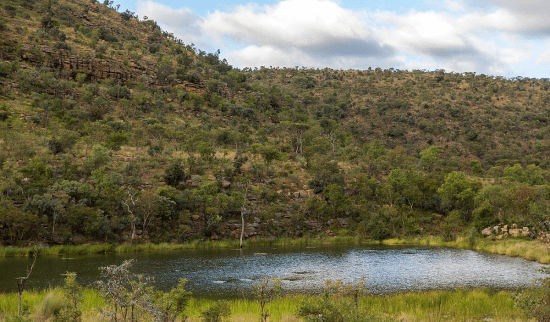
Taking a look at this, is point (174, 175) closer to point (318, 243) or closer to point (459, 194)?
point (318, 243)

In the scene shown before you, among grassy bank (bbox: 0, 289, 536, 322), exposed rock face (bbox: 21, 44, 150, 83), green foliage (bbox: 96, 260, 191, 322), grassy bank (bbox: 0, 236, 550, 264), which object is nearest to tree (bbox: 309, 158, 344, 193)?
grassy bank (bbox: 0, 236, 550, 264)

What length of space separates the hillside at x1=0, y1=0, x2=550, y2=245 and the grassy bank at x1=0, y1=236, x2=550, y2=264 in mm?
A: 1907

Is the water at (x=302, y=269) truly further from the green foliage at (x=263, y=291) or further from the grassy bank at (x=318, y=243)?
the green foliage at (x=263, y=291)

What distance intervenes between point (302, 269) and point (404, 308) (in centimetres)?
1428

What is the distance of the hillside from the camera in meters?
43.9

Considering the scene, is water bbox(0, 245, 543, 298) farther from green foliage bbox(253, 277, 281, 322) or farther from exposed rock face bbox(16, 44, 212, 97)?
exposed rock face bbox(16, 44, 212, 97)

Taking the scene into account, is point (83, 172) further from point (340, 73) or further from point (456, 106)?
point (340, 73)

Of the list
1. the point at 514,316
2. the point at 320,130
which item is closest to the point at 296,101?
the point at 320,130

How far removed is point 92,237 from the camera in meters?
40.9

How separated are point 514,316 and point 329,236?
39192 mm

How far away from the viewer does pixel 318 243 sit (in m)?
48.8

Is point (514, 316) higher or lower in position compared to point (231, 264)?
higher

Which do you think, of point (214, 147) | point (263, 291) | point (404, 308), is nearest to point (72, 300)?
point (263, 291)

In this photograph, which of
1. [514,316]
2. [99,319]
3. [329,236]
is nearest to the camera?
[99,319]
